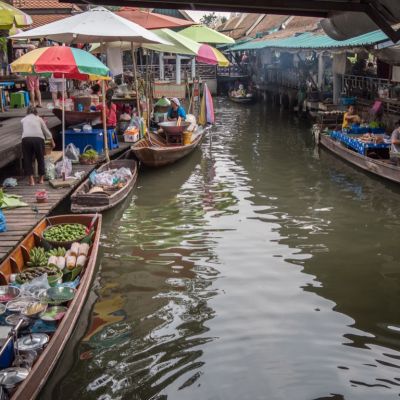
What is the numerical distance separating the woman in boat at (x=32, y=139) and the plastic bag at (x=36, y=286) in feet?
14.4

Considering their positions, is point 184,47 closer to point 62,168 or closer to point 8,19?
point 62,168

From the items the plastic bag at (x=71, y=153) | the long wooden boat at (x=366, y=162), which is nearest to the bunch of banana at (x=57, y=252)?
the plastic bag at (x=71, y=153)

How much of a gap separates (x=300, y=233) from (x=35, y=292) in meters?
4.97

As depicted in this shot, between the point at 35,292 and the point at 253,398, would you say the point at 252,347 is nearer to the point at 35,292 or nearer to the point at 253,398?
the point at 253,398

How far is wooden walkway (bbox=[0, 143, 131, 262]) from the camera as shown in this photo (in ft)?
23.4

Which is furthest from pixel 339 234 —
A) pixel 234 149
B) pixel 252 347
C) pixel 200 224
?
pixel 234 149

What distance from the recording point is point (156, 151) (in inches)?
522

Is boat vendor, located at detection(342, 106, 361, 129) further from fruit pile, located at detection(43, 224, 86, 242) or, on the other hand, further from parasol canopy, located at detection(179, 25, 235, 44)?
fruit pile, located at detection(43, 224, 86, 242)

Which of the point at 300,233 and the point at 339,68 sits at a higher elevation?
the point at 339,68

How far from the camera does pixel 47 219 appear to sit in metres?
8.04

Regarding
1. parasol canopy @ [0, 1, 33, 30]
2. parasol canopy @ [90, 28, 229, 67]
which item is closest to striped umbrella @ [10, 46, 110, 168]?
parasol canopy @ [0, 1, 33, 30]

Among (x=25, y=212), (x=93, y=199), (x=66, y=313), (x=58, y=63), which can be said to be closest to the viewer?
(x=66, y=313)

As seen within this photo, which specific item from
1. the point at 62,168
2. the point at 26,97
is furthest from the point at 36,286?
the point at 26,97

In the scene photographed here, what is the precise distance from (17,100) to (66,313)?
1271cm
